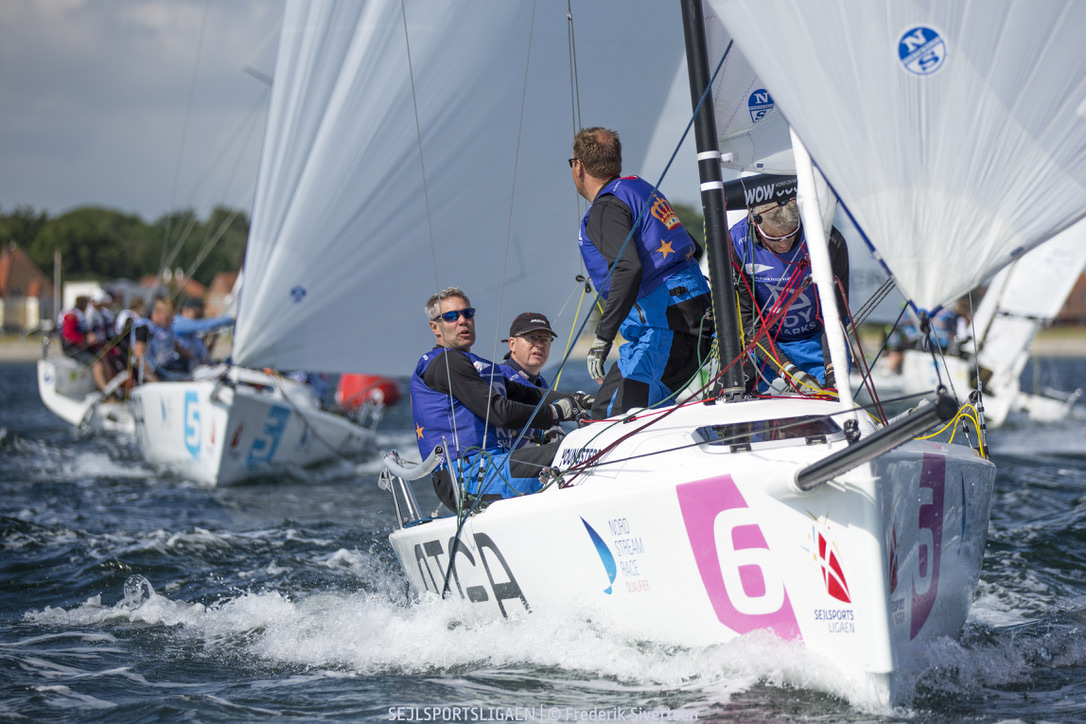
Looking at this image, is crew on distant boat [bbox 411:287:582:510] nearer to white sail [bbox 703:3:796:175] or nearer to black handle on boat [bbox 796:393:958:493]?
white sail [bbox 703:3:796:175]

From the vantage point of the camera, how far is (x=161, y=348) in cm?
1152

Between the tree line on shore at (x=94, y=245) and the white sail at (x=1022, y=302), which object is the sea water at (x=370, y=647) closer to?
the white sail at (x=1022, y=302)

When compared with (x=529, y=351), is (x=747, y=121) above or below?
above

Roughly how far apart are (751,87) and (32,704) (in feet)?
11.2

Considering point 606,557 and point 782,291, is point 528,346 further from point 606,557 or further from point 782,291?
point 606,557

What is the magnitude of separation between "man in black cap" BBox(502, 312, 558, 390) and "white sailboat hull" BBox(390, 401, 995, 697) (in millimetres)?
784

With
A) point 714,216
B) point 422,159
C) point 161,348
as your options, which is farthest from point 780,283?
point 161,348

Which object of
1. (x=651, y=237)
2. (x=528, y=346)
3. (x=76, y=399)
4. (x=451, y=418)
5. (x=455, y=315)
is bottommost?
(x=451, y=418)

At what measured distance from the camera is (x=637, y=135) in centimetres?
684

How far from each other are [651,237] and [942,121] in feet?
4.47

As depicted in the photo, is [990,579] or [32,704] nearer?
[32,704]

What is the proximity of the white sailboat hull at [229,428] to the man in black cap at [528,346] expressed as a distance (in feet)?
16.5

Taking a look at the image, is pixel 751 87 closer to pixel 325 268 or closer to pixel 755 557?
pixel 755 557

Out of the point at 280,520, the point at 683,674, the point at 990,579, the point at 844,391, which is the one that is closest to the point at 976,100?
the point at 844,391
